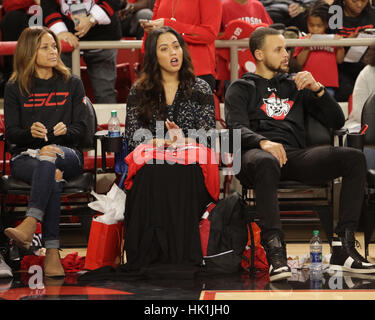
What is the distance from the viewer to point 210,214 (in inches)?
175

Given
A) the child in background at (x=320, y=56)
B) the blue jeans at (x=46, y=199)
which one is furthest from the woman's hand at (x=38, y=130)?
the child in background at (x=320, y=56)

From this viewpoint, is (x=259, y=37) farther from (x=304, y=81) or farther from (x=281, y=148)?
(x=281, y=148)

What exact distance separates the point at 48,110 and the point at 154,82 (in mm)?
694

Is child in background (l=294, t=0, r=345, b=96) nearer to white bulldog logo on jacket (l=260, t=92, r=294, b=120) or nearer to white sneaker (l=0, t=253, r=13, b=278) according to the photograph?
white bulldog logo on jacket (l=260, t=92, r=294, b=120)

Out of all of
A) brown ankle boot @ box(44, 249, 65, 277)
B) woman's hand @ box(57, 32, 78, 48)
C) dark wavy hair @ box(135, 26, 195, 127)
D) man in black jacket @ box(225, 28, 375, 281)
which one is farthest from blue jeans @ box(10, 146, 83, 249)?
woman's hand @ box(57, 32, 78, 48)

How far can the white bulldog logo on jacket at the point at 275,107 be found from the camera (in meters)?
4.80

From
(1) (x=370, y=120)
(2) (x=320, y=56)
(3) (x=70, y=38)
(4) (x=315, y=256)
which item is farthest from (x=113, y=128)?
(2) (x=320, y=56)

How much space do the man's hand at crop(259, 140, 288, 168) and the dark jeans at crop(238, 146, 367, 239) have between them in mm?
49

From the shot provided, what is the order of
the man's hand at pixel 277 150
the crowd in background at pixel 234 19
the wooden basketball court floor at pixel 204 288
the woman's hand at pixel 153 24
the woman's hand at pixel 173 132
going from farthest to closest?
the crowd in background at pixel 234 19 < the woman's hand at pixel 153 24 < the woman's hand at pixel 173 132 < the man's hand at pixel 277 150 < the wooden basketball court floor at pixel 204 288

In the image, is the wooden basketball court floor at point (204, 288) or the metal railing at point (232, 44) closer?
the wooden basketball court floor at point (204, 288)

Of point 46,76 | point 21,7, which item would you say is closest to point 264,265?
point 46,76

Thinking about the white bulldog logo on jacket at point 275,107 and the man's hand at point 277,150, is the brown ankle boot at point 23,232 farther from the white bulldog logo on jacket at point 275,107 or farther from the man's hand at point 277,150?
the white bulldog logo on jacket at point 275,107

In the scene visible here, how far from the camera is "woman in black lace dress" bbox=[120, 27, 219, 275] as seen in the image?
4.36 metres

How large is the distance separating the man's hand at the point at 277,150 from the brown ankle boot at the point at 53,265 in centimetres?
135
